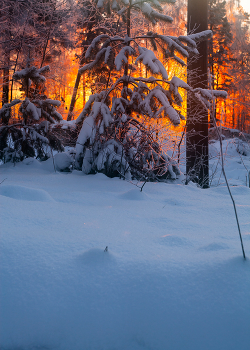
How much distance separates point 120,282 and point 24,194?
187cm

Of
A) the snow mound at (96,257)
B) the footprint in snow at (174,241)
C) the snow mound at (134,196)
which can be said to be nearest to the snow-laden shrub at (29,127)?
the snow mound at (134,196)

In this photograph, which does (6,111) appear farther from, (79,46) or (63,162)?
(79,46)

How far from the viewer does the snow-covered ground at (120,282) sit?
1.05 metres

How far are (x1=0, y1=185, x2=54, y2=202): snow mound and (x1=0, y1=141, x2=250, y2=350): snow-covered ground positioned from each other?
1.16 feet

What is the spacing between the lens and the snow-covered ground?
1.05 m

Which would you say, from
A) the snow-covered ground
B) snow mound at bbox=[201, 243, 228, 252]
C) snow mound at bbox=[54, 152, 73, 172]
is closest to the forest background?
snow mound at bbox=[201, 243, 228, 252]

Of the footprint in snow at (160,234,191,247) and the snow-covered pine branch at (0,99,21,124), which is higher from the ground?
the snow-covered pine branch at (0,99,21,124)

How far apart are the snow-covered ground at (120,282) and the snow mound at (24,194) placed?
352mm

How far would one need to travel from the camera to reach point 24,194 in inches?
111

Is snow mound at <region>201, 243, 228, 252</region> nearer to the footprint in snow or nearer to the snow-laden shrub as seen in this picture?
the footprint in snow

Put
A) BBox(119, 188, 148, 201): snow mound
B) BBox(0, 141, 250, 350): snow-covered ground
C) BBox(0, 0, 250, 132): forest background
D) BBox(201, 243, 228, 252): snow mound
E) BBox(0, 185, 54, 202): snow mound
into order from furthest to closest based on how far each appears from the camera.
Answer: BBox(0, 0, 250, 132): forest background
BBox(119, 188, 148, 201): snow mound
BBox(0, 185, 54, 202): snow mound
BBox(201, 243, 228, 252): snow mound
BBox(0, 141, 250, 350): snow-covered ground

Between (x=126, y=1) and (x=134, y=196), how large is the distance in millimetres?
3808

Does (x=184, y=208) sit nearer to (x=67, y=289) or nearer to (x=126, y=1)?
(x=67, y=289)

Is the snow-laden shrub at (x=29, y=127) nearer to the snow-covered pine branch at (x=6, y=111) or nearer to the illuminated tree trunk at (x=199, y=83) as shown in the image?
the snow-covered pine branch at (x=6, y=111)
